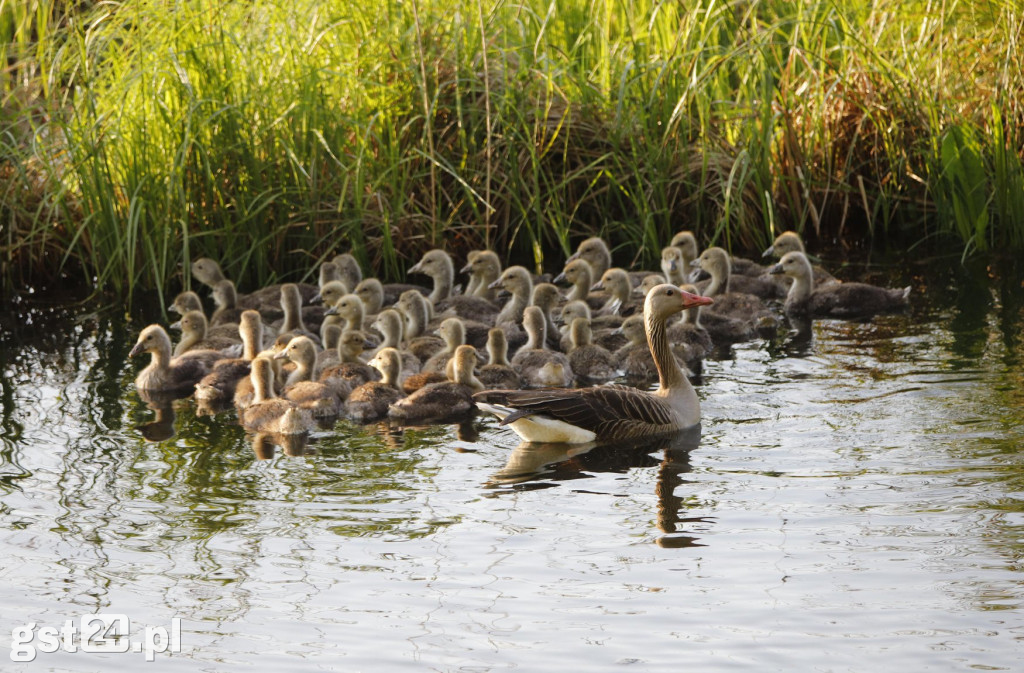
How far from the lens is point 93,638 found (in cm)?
658

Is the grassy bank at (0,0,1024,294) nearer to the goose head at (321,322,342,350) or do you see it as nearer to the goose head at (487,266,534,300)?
the goose head at (487,266,534,300)

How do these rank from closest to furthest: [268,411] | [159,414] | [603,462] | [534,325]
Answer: [603,462], [268,411], [159,414], [534,325]

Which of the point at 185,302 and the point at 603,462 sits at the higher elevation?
the point at 185,302

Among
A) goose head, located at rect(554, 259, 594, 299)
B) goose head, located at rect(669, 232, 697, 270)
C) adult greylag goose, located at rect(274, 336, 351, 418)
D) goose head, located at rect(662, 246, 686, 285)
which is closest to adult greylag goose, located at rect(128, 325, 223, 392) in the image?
adult greylag goose, located at rect(274, 336, 351, 418)

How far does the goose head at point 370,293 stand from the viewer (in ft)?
41.6

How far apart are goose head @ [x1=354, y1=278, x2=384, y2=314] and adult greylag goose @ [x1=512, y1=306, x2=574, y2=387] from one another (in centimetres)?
169

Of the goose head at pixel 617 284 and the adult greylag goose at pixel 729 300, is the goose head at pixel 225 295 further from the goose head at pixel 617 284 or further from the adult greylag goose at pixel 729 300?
the adult greylag goose at pixel 729 300

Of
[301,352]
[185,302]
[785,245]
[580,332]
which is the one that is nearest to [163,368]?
[301,352]

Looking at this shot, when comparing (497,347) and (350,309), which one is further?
(350,309)

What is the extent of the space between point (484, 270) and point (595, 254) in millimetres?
1098

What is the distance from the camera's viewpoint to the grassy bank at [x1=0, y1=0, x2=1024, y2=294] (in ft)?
43.1

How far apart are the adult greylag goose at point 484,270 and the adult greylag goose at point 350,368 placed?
2040 mm

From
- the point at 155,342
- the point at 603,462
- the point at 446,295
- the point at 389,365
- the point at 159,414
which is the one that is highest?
the point at 446,295

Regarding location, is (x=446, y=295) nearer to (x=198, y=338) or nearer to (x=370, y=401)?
(x=198, y=338)
